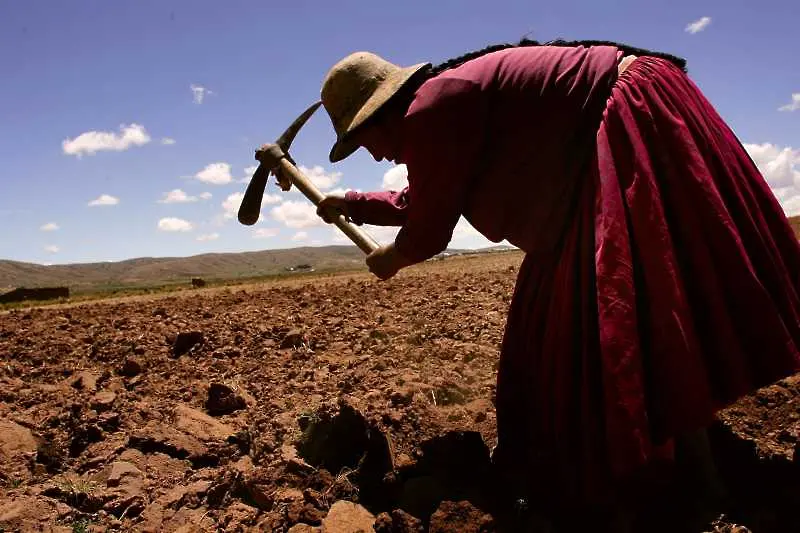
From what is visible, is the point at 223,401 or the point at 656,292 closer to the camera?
the point at 656,292

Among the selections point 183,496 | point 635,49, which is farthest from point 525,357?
point 183,496

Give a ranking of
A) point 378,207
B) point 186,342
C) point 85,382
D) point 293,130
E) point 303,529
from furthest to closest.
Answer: point 186,342
point 85,382
point 293,130
point 378,207
point 303,529

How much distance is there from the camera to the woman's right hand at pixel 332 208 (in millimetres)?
2832

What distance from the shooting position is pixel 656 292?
170 centimetres

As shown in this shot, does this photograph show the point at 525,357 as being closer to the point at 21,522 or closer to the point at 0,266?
the point at 21,522

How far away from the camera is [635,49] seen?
6.77 feet

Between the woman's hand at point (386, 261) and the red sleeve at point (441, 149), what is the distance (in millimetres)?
233

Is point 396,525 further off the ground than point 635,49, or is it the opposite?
point 635,49

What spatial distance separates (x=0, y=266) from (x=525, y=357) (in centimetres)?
14697

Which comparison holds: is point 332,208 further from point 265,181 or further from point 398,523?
point 398,523

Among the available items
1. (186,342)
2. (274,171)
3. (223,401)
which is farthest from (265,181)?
(186,342)

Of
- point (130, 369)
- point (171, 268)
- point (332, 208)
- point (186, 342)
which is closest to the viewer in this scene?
point (332, 208)

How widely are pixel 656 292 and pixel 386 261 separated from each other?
0.95 metres

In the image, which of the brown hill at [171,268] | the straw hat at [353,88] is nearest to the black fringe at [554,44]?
the straw hat at [353,88]
